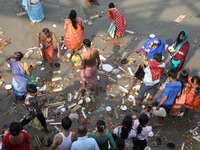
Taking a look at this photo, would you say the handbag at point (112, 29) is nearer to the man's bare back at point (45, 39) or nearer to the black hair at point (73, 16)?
the black hair at point (73, 16)

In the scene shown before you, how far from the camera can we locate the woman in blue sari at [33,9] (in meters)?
8.81

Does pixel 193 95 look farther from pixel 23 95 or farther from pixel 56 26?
pixel 56 26

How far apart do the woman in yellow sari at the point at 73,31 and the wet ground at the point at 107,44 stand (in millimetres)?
702

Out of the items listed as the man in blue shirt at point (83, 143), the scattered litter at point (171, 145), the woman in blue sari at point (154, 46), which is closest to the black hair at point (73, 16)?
the woman in blue sari at point (154, 46)

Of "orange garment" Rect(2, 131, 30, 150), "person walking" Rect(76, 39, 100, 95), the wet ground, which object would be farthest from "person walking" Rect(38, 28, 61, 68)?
"orange garment" Rect(2, 131, 30, 150)

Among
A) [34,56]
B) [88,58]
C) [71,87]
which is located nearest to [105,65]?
[71,87]

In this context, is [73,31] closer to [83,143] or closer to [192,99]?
[192,99]

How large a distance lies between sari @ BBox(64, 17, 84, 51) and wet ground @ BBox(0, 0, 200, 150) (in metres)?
0.68

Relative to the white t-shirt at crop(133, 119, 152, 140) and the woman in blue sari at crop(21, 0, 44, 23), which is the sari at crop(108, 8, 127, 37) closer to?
the woman in blue sari at crop(21, 0, 44, 23)

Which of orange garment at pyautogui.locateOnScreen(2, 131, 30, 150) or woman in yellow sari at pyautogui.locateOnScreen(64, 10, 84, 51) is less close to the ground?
woman in yellow sari at pyautogui.locateOnScreen(64, 10, 84, 51)

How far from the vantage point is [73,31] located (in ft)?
23.8

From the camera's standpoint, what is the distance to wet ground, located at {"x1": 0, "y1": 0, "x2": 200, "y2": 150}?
598 centimetres

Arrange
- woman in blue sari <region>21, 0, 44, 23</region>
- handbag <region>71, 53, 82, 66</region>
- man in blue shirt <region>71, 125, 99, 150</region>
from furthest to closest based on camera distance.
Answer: woman in blue sari <region>21, 0, 44, 23</region>
handbag <region>71, 53, 82, 66</region>
man in blue shirt <region>71, 125, 99, 150</region>

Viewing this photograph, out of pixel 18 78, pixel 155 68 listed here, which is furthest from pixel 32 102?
pixel 155 68
